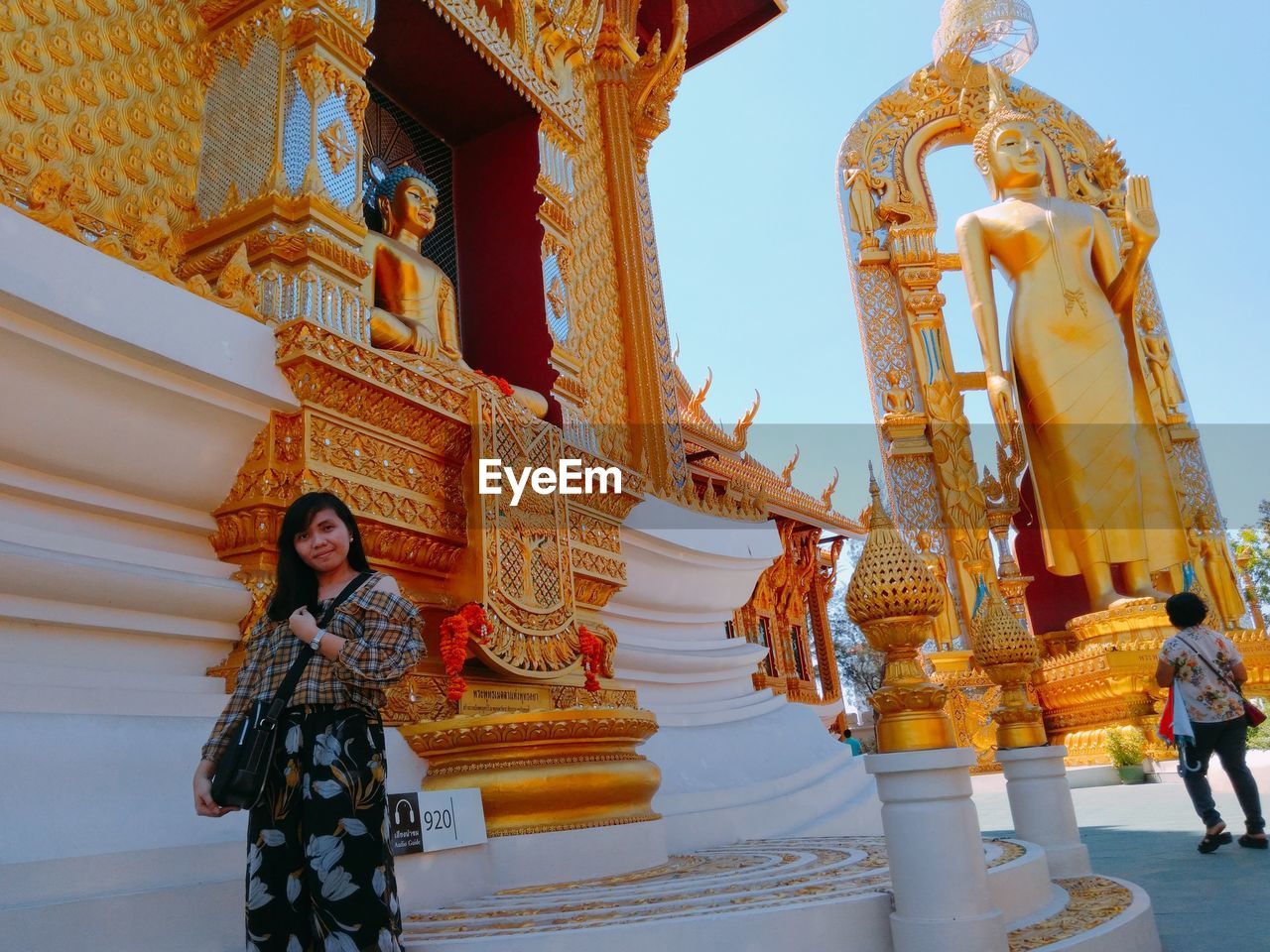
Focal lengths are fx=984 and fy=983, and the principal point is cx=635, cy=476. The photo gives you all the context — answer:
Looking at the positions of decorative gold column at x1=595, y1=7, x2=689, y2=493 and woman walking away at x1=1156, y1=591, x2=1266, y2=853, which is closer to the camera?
woman walking away at x1=1156, y1=591, x2=1266, y2=853

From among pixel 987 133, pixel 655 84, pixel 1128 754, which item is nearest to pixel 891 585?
pixel 655 84

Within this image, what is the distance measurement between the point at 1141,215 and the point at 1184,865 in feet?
28.1

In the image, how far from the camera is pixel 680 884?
6.63ft

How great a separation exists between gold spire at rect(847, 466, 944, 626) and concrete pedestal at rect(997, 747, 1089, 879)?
93 centimetres

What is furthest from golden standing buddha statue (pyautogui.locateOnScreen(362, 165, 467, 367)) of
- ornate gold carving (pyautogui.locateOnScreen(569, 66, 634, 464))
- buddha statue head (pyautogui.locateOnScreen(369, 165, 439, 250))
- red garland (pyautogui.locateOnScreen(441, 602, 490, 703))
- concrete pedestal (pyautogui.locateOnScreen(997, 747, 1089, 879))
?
concrete pedestal (pyautogui.locateOnScreen(997, 747, 1089, 879))

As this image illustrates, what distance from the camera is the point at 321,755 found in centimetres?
144

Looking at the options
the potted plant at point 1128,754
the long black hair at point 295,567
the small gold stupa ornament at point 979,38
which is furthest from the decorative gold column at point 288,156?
the small gold stupa ornament at point 979,38

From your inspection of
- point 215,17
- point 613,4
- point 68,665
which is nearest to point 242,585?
point 68,665

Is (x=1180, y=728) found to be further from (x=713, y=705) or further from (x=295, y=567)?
(x=295, y=567)

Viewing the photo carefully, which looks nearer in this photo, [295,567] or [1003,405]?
[295,567]

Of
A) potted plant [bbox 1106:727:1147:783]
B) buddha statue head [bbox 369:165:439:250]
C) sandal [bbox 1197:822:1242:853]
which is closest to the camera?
sandal [bbox 1197:822:1242:853]

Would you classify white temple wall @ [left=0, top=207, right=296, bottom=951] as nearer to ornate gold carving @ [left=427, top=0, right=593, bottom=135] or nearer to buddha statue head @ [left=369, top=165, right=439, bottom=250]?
buddha statue head @ [left=369, top=165, right=439, bottom=250]

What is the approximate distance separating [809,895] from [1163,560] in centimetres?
919

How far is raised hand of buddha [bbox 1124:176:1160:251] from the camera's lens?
951 cm
